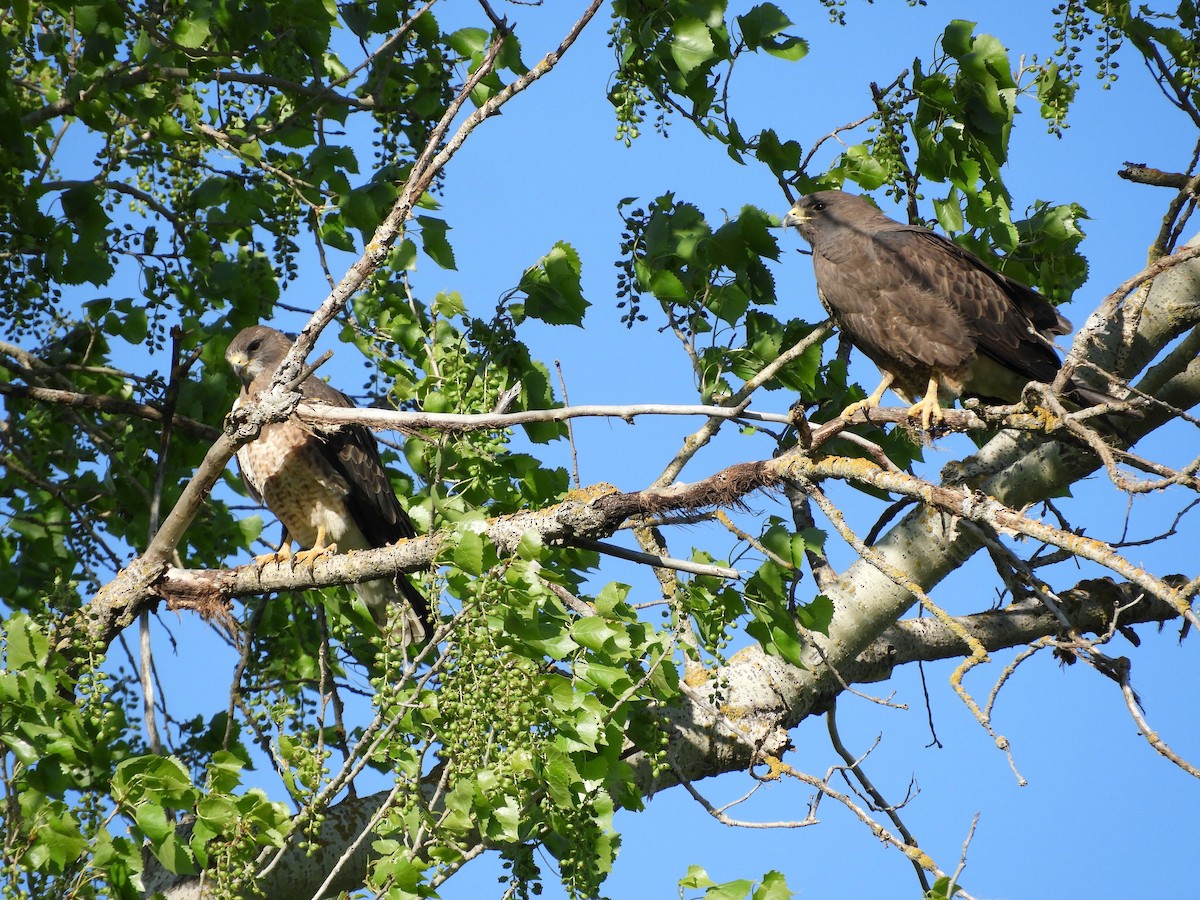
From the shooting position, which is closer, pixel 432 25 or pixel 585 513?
pixel 585 513

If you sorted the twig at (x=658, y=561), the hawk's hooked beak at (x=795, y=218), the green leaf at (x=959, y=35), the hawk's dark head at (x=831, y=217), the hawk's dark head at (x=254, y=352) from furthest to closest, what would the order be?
1. the hawk's hooked beak at (x=795, y=218)
2. the hawk's dark head at (x=831, y=217)
3. the hawk's dark head at (x=254, y=352)
4. the green leaf at (x=959, y=35)
5. the twig at (x=658, y=561)

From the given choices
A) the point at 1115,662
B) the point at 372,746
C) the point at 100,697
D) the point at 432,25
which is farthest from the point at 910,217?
the point at 100,697

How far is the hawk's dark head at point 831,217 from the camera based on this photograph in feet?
19.4

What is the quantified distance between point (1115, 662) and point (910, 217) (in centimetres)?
267

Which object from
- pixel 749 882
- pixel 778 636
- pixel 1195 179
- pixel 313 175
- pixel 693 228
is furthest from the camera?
pixel 313 175

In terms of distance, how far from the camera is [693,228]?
461cm

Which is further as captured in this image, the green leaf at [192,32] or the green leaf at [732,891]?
the green leaf at [192,32]

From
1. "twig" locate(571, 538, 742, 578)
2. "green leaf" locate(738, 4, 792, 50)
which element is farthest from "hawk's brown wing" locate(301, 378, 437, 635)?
"green leaf" locate(738, 4, 792, 50)

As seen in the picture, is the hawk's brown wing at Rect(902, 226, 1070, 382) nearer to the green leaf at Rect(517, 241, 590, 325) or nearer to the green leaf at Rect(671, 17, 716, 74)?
the green leaf at Rect(671, 17, 716, 74)

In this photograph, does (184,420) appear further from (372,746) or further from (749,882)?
(749,882)

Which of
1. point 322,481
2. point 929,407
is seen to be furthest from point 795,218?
point 322,481

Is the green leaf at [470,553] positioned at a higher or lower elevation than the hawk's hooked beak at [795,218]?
lower

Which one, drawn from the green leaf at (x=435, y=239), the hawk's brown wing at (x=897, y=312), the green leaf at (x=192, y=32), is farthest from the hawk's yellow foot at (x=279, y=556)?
the hawk's brown wing at (x=897, y=312)

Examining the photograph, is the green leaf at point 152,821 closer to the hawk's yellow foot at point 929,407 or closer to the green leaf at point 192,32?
the hawk's yellow foot at point 929,407
